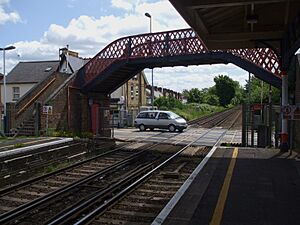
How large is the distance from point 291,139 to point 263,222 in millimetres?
9107

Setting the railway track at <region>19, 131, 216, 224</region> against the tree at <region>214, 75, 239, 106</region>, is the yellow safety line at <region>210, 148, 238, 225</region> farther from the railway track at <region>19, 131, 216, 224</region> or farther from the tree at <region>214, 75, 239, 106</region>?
the tree at <region>214, 75, 239, 106</region>

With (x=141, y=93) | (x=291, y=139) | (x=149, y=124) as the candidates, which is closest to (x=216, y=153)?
(x=291, y=139)

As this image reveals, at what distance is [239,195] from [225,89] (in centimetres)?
10395

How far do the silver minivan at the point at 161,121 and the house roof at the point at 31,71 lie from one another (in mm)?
13299

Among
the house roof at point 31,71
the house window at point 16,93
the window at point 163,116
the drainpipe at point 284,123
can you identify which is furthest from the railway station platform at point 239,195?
the house window at point 16,93

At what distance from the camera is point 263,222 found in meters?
6.51

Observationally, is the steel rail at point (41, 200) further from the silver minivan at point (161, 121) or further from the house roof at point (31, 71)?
the house roof at point (31, 71)

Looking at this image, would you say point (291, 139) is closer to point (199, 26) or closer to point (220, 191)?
point (199, 26)

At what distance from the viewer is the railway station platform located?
6.69 m

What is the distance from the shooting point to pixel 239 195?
27.3 ft

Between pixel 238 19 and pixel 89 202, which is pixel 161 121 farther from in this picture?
pixel 89 202

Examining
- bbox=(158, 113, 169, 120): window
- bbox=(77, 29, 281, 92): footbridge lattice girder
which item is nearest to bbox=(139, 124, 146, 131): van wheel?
bbox=(158, 113, 169, 120): window

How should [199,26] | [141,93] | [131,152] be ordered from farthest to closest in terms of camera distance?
[141,93] → [131,152] → [199,26]

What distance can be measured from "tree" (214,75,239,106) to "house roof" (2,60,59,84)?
71.5 metres
